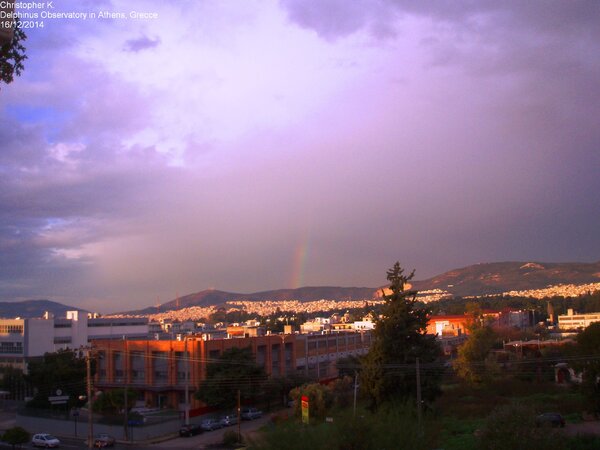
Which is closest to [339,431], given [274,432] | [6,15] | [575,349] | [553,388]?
[274,432]

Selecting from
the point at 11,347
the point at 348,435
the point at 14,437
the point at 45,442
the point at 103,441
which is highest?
the point at 348,435

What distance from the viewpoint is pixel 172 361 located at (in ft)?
153

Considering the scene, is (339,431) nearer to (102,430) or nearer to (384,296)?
(384,296)

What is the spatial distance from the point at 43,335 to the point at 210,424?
36.9 metres

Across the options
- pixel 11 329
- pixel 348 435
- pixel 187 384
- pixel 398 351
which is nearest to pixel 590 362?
pixel 398 351

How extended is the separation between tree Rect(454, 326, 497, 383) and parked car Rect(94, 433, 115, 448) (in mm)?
27582

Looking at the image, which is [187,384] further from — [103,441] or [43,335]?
[43,335]

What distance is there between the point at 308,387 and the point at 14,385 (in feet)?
119

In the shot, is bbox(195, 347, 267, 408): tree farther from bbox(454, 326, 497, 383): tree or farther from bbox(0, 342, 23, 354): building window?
bbox(0, 342, 23, 354): building window


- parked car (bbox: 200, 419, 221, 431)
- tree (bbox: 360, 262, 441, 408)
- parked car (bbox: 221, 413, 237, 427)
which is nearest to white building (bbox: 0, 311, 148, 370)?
parked car (bbox: 221, 413, 237, 427)

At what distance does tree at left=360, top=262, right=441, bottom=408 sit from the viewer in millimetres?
32062

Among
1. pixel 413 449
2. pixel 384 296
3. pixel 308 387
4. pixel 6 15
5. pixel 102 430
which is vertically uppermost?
pixel 6 15

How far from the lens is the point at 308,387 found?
38156mm

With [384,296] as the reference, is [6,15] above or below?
above
